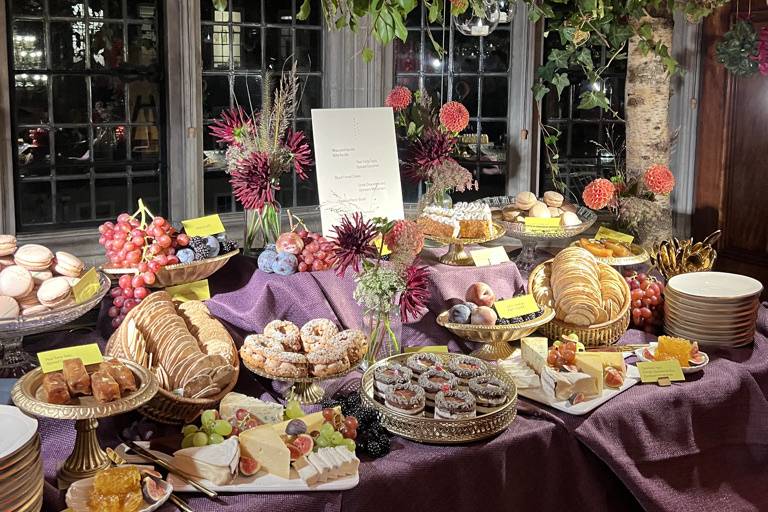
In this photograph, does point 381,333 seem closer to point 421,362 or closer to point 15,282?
point 421,362

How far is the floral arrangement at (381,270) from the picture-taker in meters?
2.50

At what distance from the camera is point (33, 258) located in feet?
7.64

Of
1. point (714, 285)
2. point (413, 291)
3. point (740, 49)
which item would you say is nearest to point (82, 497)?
point (413, 291)

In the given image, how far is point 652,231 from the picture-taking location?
373 cm

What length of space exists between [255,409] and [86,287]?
572 millimetres

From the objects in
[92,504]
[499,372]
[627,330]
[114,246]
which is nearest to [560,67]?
[627,330]

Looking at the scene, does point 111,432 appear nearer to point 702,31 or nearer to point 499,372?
point 499,372

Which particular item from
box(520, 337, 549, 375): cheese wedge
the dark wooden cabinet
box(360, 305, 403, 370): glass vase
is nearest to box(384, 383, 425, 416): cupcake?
box(360, 305, 403, 370): glass vase

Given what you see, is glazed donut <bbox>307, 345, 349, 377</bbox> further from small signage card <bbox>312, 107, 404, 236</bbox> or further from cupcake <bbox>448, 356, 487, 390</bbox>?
small signage card <bbox>312, 107, 404, 236</bbox>

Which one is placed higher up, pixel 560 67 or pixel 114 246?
pixel 560 67

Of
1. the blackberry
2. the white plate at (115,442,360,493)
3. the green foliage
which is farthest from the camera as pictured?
the green foliage

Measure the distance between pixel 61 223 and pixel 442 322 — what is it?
1806 mm

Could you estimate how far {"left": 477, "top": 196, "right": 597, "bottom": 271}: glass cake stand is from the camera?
3254mm

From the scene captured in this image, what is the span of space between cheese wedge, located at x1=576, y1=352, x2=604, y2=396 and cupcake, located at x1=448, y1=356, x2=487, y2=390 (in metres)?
0.30
